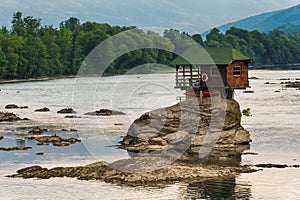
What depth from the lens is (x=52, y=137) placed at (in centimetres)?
6981

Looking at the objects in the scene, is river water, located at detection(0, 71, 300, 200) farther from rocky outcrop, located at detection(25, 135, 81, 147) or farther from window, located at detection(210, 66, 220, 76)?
window, located at detection(210, 66, 220, 76)

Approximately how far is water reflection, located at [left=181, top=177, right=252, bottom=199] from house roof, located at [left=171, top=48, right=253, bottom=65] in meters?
21.6

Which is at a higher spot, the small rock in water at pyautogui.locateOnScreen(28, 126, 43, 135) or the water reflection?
the small rock in water at pyautogui.locateOnScreen(28, 126, 43, 135)

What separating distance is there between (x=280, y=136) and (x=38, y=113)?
45.3 metres

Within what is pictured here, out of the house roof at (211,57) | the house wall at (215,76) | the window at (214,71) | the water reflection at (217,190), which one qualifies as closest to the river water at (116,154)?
the water reflection at (217,190)

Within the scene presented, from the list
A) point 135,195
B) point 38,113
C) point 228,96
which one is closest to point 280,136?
point 228,96

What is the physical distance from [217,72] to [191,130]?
787 cm

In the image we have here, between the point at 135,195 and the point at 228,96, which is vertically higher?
the point at 228,96

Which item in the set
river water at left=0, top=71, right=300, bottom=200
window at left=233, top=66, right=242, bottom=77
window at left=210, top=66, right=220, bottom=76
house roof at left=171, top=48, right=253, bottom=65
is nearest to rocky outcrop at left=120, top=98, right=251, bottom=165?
river water at left=0, top=71, right=300, bottom=200

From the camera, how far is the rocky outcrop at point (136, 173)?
48.1 metres

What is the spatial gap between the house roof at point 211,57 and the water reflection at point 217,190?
21.6 meters

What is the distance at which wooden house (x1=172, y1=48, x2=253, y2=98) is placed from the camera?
67.0 m

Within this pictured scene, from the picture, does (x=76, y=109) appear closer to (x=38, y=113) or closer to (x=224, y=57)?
(x=38, y=113)

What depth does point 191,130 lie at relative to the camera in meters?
63.8
